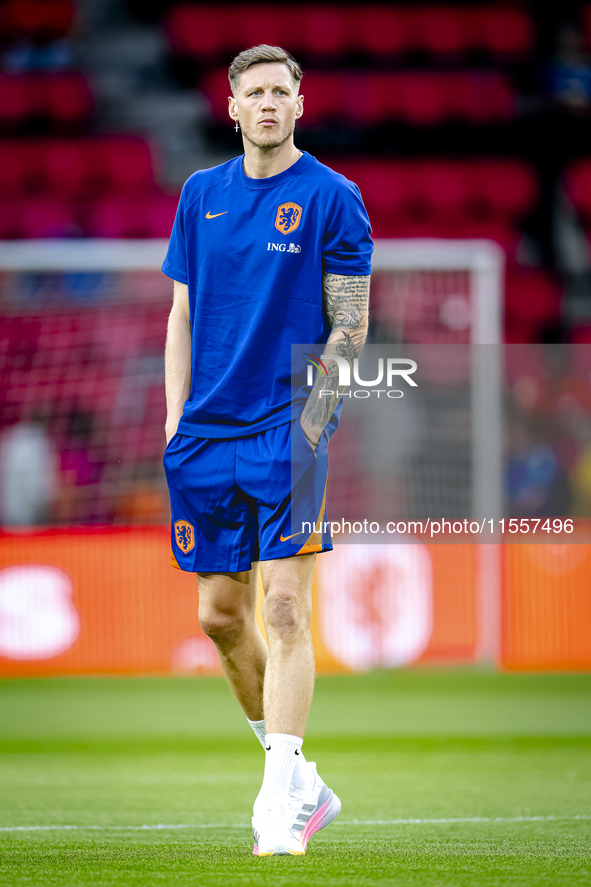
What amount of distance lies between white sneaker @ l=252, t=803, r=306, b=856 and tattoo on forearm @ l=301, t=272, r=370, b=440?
0.97 meters

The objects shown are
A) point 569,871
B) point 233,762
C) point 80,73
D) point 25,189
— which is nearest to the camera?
point 569,871

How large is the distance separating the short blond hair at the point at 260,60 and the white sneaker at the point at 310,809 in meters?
1.86

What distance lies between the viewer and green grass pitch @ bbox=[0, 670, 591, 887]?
2941mm

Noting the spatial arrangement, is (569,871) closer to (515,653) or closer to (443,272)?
(515,653)

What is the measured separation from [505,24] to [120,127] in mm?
4516

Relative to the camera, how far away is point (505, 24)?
14.1 m

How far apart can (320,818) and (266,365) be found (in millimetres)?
1198

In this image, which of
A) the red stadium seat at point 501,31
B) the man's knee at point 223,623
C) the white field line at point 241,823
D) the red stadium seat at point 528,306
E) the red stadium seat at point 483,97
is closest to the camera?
the man's knee at point 223,623

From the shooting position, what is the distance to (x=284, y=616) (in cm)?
320

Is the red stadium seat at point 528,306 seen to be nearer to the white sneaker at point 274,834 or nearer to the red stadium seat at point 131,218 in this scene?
the red stadium seat at point 131,218

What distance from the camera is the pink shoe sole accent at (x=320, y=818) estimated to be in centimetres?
314

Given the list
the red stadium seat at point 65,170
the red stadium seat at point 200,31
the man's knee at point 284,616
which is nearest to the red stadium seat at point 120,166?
the red stadium seat at point 65,170

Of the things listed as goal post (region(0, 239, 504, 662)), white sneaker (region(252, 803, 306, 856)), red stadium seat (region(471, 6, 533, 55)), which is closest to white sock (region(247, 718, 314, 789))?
white sneaker (region(252, 803, 306, 856))

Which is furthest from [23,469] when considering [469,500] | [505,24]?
[505,24]
